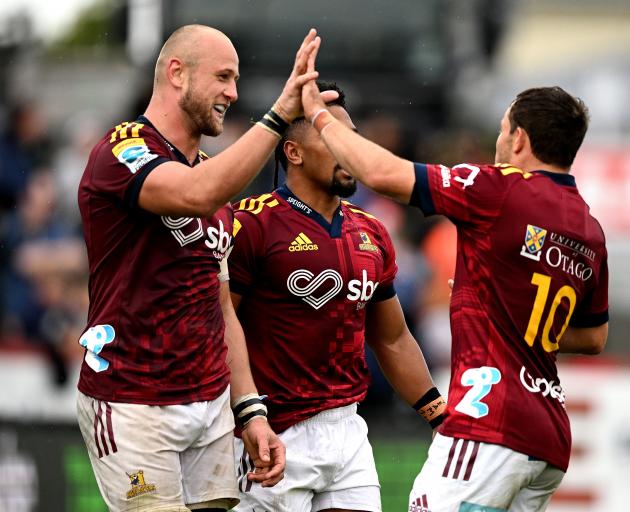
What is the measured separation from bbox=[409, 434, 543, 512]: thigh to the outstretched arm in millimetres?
1093

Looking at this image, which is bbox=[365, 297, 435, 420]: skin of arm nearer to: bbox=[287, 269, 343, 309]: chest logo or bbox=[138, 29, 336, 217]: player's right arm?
bbox=[287, 269, 343, 309]: chest logo

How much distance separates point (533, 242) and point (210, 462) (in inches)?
67.7

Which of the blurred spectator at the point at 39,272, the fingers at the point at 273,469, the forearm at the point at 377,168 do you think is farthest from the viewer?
the blurred spectator at the point at 39,272

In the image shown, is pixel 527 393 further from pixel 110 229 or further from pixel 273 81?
pixel 273 81

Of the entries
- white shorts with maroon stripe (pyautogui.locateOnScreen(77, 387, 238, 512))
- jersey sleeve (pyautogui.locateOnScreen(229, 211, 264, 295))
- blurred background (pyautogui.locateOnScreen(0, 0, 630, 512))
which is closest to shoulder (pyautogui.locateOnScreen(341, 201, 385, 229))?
jersey sleeve (pyautogui.locateOnScreen(229, 211, 264, 295))

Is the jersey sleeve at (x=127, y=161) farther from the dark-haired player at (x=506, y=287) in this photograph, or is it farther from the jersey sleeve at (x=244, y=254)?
the jersey sleeve at (x=244, y=254)

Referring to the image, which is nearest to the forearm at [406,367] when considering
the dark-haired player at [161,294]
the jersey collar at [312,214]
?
the jersey collar at [312,214]

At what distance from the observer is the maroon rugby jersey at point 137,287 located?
18.0ft

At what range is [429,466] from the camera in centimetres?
557

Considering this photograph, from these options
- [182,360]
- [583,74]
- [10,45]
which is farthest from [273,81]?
[182,360]

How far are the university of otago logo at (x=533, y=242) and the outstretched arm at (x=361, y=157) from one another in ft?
1.74

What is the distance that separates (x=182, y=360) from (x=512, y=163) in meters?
1.70

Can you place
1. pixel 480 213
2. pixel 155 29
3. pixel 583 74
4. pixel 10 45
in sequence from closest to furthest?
pixel 480 213 < pixel 155 29 < pixel 10 45 < pixel 583 74

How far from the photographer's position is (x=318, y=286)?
628cm
